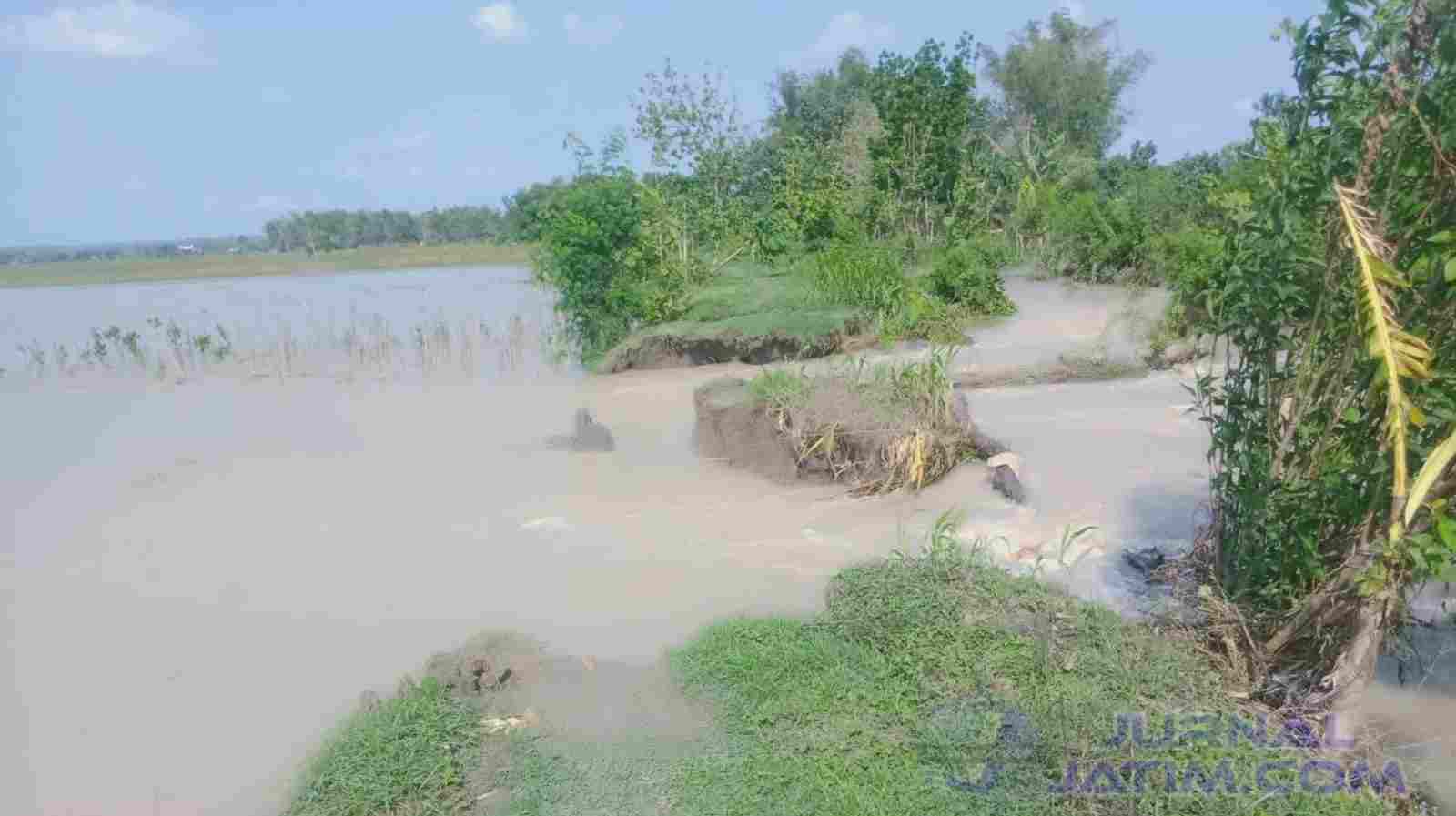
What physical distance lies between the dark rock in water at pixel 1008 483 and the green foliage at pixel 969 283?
7.89m

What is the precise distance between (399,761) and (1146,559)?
3.43 metres

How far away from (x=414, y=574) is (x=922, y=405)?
324cm

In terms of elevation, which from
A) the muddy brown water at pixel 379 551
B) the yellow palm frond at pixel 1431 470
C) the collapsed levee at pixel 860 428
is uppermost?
the yellow palm frond at pixel 1431 470

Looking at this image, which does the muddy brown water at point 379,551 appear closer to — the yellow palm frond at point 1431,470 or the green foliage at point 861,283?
the yellow palm frond at point 1431,470

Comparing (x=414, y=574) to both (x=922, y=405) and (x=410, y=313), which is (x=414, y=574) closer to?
(x=922, y=405)

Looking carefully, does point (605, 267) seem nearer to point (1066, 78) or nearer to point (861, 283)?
point (861, 283)

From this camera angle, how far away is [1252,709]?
351 centimetres

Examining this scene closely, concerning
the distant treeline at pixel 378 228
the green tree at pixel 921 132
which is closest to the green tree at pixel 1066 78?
the green tree at pixel 921 132

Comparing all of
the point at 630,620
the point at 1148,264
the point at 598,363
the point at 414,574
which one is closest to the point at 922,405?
the point at 630,620

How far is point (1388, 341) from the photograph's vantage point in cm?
276

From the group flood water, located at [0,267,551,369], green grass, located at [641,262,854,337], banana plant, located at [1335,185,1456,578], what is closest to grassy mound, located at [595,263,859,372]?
green grass, located at [641,262,854,337]

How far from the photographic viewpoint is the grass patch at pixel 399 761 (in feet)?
11.4

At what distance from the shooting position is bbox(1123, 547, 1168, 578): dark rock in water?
5.07 m

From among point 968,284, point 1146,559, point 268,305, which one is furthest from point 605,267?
point 268,305
